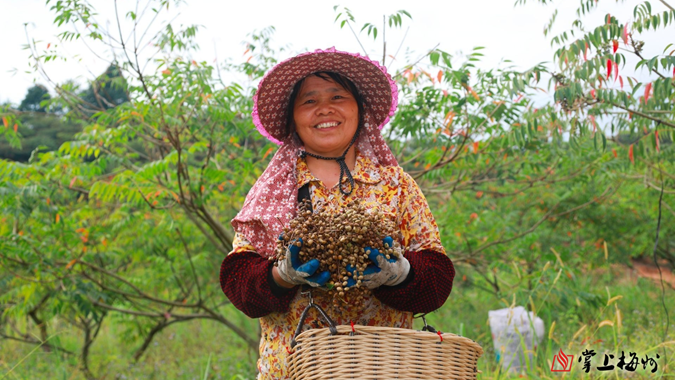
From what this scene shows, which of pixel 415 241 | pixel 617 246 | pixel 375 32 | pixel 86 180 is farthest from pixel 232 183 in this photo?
pixel 617 246

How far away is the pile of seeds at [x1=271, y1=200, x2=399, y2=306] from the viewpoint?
1.37m

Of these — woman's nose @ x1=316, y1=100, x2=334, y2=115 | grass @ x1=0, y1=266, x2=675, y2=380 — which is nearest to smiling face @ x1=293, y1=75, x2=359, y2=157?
woman's nose @ x1=316, y1=100, x2=334, y2=115

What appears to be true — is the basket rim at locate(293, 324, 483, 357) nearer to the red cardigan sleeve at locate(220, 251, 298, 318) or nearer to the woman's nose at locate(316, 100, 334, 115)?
the red cardigan sleeve at locate(220, 251, 298, 318)

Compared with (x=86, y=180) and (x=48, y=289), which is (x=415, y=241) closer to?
(x=86, y=180)

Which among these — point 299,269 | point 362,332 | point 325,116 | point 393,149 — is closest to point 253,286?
point 299,269

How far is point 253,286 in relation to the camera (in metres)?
1.60

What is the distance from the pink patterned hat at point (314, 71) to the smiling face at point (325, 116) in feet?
0.17

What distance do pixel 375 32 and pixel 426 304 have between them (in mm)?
1988

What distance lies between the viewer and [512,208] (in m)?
5.98

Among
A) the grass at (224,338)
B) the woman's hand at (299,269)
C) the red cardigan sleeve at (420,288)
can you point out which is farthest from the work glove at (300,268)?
the grass at (224,338)

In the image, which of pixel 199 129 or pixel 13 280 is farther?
pixel 13 280

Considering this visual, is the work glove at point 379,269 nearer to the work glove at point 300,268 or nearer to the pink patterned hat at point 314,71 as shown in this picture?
the work glove at point 300,268

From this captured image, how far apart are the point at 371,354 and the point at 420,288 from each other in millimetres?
268

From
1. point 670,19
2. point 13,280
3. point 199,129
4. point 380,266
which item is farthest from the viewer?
point 13,280
